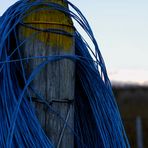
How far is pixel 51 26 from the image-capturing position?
8.54ft

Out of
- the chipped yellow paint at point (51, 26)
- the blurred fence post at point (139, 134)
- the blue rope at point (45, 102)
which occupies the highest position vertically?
the chipped yellow paint at point (51, 26)

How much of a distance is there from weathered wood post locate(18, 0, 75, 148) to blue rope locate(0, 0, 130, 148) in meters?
0.02

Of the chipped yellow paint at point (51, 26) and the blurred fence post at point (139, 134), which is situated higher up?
the chipped yellow paint at point (51, 26)

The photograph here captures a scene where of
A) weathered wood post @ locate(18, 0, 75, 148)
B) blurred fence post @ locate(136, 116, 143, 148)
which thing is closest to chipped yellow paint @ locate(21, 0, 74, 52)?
weathered wood post @ locate(18, 0, 75, 148)

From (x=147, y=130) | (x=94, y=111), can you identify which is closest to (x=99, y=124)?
(x=94, y=111)

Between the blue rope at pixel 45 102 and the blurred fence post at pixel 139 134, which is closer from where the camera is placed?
the blue rope at pixel 45 102

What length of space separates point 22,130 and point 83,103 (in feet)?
1.58

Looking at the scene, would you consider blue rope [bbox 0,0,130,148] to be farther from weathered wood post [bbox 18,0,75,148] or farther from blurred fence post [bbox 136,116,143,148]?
blurred fence post [bbox 136,116,143,148]

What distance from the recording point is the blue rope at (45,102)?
249cm

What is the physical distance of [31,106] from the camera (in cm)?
252

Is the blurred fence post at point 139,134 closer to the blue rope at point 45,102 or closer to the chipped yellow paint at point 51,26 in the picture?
the blue rope at point 45,102

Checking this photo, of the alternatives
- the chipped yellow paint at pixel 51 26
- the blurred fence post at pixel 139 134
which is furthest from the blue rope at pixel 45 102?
the blurred fence post at pixel 139 134

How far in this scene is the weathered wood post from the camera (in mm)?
2564

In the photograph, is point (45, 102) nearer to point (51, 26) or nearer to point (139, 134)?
point (51, 26)
